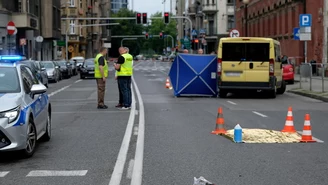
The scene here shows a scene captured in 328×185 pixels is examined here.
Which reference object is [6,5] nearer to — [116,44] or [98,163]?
[98,163]

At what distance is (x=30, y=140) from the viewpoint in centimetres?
966

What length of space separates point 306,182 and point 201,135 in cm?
460

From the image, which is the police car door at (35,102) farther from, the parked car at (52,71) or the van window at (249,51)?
the parked car at (52,71)

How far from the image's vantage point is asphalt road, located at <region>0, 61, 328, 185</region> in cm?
806

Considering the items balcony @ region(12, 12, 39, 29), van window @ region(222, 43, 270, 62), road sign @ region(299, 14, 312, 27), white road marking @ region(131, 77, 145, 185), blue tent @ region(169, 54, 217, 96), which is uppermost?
balcony @ region(12, 12, 39, 29)

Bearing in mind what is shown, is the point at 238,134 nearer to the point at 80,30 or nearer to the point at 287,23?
the point at 287,23

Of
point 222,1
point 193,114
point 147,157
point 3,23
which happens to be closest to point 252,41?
point 193,114

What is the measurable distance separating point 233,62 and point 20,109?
14.5 meters

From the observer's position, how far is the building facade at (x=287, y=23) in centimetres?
3847

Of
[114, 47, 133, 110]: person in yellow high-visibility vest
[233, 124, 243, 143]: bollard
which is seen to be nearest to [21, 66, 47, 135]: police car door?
[233, 124, 243, 143]: bollard

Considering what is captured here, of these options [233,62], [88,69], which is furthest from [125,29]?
[233,62]

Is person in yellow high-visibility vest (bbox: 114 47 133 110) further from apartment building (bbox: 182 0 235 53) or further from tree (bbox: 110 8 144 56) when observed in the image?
tree (bbox: 110 8 144 56)

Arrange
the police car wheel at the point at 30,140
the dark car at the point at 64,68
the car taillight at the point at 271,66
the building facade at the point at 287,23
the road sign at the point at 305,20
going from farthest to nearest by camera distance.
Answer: the dark car at the point at 64,68
the building facade at the point at 287,23
the road sign at the point at 305,20
the car taillight at the point at 271,66
the police car wheel at the point at 30,140

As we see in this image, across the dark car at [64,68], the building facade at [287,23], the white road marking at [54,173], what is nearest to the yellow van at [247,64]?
the white road marking at [54,173]
